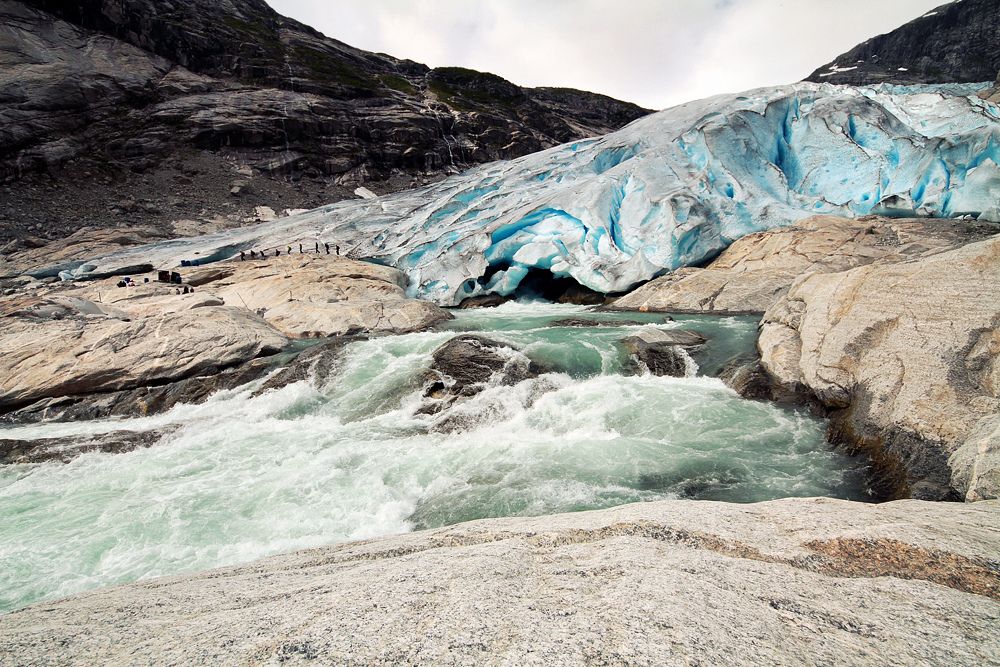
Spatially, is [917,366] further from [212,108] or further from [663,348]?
[212,108]

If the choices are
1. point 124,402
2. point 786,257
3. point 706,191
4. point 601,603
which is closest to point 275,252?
point 124,402

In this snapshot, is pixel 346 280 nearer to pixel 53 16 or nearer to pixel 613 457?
pixel 613 457

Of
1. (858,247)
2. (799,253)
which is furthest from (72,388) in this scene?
(858,247)

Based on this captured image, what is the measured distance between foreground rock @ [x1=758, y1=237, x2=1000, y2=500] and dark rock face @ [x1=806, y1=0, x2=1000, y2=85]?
59249 mm

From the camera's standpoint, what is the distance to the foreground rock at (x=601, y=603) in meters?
1.36

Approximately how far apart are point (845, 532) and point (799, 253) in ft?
42.5

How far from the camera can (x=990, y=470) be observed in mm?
3268

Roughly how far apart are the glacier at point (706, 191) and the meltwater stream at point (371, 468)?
26.8ft

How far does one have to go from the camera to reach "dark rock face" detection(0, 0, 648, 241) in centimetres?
2906

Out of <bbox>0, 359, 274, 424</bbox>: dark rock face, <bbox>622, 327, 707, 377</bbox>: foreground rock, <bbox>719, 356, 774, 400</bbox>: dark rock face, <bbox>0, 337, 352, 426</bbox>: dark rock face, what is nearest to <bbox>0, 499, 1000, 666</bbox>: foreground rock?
<bbox>719, 356, 774, 400</bbox>: dark rock face

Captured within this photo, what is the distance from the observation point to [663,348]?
8359mm

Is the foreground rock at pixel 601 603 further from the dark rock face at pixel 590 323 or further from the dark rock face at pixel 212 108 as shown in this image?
the dark rock face at pixel 212 108

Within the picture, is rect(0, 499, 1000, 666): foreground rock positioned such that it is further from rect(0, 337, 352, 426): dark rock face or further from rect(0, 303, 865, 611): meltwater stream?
rect(0, 337, 352, 426): dark rock face

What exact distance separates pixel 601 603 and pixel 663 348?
288 inches
